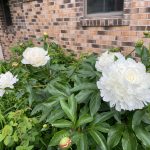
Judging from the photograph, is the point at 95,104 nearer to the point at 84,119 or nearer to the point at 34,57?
the point at 84,119

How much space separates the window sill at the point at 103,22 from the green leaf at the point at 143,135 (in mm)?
1954

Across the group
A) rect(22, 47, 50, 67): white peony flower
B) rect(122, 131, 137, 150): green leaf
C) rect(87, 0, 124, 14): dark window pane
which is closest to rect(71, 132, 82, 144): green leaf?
rect(122, 131, 137, 150): green leaf

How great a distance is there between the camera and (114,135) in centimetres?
136

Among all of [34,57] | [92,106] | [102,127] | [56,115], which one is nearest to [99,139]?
[102,127]

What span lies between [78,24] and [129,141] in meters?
2.72

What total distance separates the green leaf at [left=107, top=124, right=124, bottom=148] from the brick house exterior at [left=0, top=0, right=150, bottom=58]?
5.87 feet

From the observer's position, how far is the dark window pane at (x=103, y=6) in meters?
3.28

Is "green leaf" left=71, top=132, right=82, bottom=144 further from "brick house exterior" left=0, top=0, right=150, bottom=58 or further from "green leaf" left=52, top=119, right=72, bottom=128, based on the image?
"brick house exterior" left=0, top=0, right=150, bottom=58

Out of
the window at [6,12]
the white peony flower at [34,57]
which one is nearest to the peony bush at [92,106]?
the white peony flower at [34,57]

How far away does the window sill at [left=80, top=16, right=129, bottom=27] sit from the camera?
10.2ft

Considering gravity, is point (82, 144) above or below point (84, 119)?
below

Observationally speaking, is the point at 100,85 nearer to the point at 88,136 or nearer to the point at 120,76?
the point at 120,76

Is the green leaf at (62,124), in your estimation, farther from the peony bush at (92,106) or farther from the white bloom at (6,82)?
the white bloom at (6,82)

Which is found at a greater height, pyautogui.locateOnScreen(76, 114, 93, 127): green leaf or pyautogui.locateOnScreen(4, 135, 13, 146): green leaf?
pyautogui.locateOnScreen(76, 114, 93, 127): green leaf
